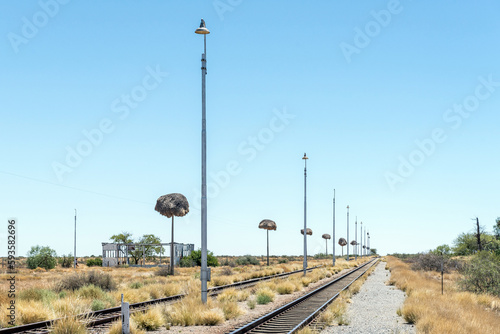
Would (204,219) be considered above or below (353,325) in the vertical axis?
above

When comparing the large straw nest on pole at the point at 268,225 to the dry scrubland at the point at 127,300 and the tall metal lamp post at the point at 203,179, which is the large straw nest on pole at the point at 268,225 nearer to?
the dry scrubland at the point at 127,300

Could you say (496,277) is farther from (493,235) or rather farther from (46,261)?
(493,235)

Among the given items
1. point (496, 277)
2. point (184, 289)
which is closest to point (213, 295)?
point (184, 289)

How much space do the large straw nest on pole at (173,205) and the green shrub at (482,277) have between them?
22.3 metres

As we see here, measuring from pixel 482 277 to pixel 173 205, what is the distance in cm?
2365

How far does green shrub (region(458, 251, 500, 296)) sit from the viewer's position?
25094mm

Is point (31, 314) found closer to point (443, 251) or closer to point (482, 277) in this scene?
point (482, 277)

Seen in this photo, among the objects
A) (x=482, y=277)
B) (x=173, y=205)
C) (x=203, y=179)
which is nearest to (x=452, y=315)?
(x=203, y=179)

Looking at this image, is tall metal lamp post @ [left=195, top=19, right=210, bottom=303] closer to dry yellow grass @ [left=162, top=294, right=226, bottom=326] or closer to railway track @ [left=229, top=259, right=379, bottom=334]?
dry yellow grass @ [left=162, top=294, right=226, bottom=326]

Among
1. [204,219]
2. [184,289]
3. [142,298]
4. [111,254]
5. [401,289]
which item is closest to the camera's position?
[204,219]

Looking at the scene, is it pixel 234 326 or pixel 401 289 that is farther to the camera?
pixel 401 289

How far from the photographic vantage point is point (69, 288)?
2419 cm

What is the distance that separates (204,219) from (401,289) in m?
16.2

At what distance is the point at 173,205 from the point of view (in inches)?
1639
